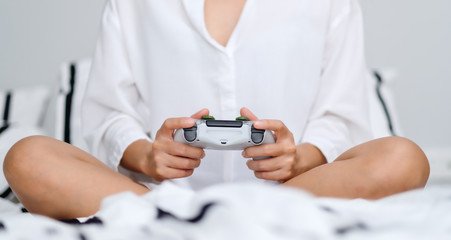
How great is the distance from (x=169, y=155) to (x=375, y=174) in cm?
28

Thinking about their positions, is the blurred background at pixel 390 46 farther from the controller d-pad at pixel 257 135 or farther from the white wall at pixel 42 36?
the controller d-pad at pixel 257 135

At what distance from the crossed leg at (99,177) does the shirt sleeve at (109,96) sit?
7.7 inches

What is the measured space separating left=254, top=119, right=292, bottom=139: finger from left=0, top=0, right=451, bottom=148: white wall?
76 centimetres

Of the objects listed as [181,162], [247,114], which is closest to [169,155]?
[181,162]

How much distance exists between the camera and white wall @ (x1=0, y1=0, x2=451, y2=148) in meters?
1.35

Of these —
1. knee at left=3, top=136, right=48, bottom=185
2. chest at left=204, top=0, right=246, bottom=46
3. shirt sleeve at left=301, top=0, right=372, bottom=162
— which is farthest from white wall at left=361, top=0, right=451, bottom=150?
knee at left=3, top=136, right=48, bottom=185

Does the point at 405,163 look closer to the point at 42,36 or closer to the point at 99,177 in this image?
the point at 99,177

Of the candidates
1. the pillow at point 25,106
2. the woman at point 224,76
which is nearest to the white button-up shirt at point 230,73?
the woman at point 224,76

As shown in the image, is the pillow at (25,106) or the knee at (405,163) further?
the pillow at (25,106)

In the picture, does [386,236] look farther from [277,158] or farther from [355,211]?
[277,158]

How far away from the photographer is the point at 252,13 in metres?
0.83

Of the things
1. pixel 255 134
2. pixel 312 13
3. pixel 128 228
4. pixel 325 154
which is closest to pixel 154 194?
pixel 128 228

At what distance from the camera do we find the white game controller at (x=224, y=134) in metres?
0.64

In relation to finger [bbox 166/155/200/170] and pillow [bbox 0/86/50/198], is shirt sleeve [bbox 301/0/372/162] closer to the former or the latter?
A: finger [bbox 166/155/200/170]
